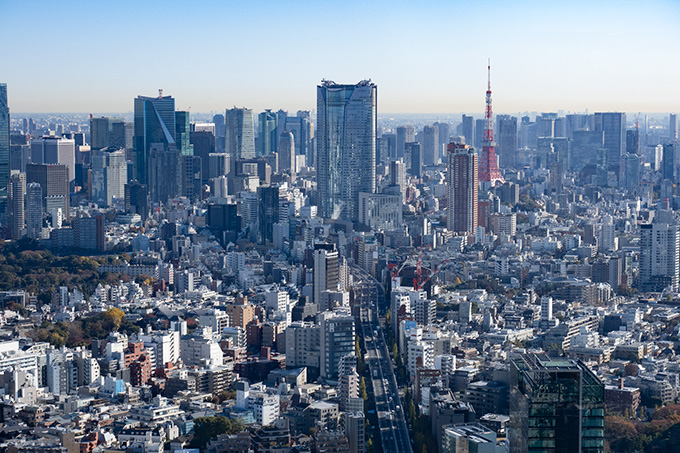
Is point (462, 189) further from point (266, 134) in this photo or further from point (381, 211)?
point (266, 134)

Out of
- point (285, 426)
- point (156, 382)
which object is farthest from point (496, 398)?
point (156, 382)

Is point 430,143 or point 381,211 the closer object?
point 381,211

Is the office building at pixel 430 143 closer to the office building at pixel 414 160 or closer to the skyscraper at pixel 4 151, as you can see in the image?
the office building at pixel 414 160

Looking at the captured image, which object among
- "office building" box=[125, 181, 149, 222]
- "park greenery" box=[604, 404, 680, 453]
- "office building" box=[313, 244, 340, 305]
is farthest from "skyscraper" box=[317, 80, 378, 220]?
"park greenery" box=[604, 404, 680, 453]

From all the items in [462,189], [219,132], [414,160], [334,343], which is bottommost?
[334,343]

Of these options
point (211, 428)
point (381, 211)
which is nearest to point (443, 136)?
point (381, 211)

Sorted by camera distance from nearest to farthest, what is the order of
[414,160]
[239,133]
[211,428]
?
[211,428]
[239,133]
[414,160]
